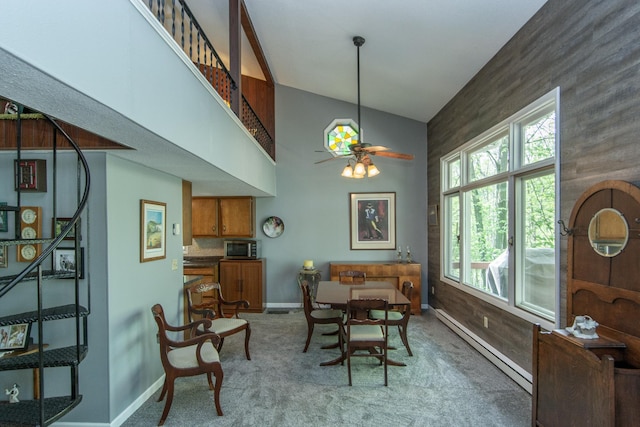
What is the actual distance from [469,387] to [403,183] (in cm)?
368

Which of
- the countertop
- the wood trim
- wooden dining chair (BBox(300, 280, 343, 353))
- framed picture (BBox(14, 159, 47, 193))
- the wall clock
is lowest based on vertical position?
wooden dining chair (BBox(300, 280, 343, 353))

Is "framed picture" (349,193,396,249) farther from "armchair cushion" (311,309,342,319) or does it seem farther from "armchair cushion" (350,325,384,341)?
"armchair cushion" (350,325,384,341)

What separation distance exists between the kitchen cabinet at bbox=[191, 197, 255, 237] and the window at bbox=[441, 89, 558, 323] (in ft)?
11.6

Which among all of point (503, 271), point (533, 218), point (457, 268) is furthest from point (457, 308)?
point (533, 218)

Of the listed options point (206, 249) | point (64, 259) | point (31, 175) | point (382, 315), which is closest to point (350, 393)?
point (382, 315)

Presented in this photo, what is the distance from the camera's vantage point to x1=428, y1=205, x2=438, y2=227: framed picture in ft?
18.1

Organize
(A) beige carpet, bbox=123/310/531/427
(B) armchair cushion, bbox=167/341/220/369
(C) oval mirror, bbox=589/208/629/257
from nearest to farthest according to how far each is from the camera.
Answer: (C) oval mirror, bbox=589/208/629/257 < (A) beige carpet, bbox=123/310/531/427 < (B) armchair cushion, bbox=167/341/220/369

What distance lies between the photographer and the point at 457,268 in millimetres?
4922

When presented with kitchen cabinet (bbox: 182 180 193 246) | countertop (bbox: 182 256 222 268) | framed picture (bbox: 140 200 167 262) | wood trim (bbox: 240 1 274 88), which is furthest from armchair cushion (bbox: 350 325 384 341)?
wood trim (bbox: 240 1 274 88)

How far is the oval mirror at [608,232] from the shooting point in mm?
1955

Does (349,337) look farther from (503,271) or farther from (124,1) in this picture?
(124,1)

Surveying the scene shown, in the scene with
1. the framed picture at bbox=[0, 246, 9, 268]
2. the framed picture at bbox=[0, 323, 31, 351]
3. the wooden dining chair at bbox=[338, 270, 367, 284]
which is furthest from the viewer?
the wooden dining chair at bbox=[338, 270, 367, 284]

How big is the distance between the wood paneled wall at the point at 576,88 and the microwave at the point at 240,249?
12.3 ft

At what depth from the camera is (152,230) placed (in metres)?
3.05
